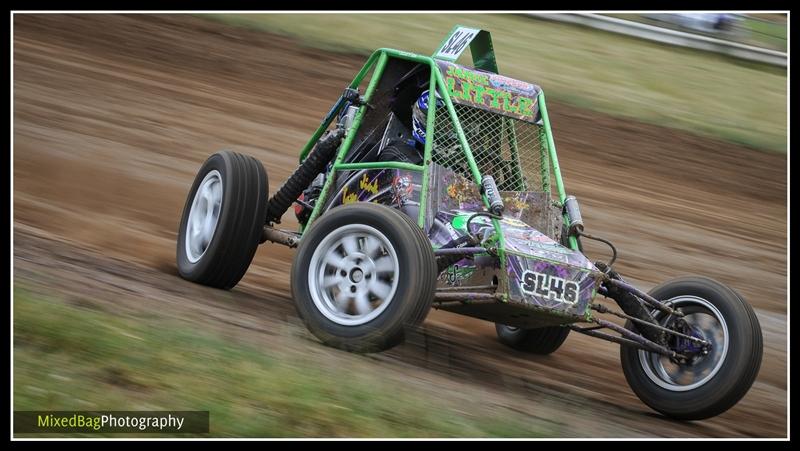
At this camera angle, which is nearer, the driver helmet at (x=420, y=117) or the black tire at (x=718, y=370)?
the black tire at (x=718, y=370)

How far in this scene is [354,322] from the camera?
240 inches

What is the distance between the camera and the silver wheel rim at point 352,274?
6.15 m

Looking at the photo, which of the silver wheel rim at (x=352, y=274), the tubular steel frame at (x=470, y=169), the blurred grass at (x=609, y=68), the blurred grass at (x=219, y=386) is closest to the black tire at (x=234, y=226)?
the tubular steel frame at (x=470, y=169)

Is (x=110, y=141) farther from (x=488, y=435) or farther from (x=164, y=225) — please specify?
(x=488, y=435)

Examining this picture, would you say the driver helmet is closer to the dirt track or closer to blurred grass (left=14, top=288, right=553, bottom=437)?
the dirt track

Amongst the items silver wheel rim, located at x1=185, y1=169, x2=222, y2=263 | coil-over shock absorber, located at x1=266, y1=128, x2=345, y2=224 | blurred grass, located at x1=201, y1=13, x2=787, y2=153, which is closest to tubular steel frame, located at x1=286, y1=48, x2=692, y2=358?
coil-over shock absorber, located at x1=266, y1=128, x2=345, y2=224

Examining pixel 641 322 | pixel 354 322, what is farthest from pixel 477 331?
pixel 354 322

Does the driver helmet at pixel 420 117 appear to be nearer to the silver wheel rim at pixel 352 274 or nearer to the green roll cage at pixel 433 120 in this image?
the green roll cage at pixel 433 120

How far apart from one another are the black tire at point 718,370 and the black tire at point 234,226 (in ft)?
9.02

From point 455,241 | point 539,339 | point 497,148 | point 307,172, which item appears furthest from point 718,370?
point 307,172

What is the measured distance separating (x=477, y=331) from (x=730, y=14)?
35.9 ft

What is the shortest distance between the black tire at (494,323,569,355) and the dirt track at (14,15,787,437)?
12 cm

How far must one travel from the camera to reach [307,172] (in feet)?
26.5

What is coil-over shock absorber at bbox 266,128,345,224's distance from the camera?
25.9 ft
